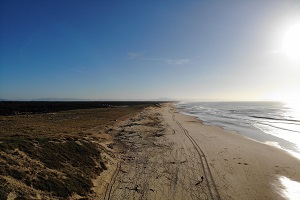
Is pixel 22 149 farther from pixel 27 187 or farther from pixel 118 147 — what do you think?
pixel 118 147

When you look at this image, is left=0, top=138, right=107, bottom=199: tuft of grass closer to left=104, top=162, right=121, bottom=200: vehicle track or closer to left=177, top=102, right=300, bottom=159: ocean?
left=104, top=162, right=121, bottom=200: vehicle track

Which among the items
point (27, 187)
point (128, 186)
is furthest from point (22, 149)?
point (128, 186)

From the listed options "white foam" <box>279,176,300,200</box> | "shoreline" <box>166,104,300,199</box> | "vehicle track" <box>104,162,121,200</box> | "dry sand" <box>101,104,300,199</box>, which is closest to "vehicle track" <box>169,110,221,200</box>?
"dry sand" <box>101,104,300,199</box>

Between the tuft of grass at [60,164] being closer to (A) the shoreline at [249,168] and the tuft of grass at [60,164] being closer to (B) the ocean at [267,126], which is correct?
(A) the shoreline at [249,168]

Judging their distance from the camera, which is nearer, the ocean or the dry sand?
the dry sand

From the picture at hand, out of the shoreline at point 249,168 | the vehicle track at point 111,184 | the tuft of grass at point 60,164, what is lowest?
the shoreline at point 249,168

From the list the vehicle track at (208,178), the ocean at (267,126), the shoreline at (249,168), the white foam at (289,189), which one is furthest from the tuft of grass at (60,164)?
the ocean at (267,126)

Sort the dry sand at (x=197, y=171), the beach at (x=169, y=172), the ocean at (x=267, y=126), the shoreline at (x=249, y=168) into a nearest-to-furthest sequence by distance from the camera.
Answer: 1. the beach at (x=169, y=172)
2. the dry sand at (x=197, y=171)
3. the shoreline at (x=249, y=168)
4. the ocean at (x=267, y=126)
